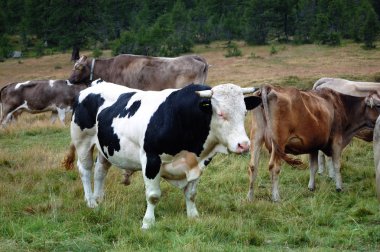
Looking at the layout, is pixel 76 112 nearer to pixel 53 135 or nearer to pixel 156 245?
pixel 156 245

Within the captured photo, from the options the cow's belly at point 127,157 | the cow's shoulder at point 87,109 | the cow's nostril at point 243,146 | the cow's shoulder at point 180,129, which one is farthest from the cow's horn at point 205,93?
the cow's shoulder at point 87,109

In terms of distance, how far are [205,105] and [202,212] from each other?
159 cm

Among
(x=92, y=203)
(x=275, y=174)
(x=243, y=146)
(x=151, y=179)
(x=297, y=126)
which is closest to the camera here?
(x=243, y=146)

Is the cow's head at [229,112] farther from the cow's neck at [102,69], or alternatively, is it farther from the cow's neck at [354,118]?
the cow's neck at [102,69]

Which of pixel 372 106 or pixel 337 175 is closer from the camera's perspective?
→ pixel 337 175

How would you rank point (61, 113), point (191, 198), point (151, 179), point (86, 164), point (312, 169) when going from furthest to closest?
point (61, 113)
point (312, 169)
point (86, 164)
point (191, 198)
point (151, 179)

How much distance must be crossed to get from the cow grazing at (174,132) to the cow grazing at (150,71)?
20.9ft

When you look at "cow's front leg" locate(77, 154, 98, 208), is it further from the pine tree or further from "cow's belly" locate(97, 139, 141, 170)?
the pine tree

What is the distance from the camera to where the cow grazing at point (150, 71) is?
13.8m

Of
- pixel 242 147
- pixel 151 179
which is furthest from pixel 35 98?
pixel 242 147

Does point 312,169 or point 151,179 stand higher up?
point 151,179

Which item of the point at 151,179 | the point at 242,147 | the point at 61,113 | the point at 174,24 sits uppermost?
the point at 242,147

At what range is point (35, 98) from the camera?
18.3 m

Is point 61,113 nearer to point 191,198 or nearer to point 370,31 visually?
point 191,198
